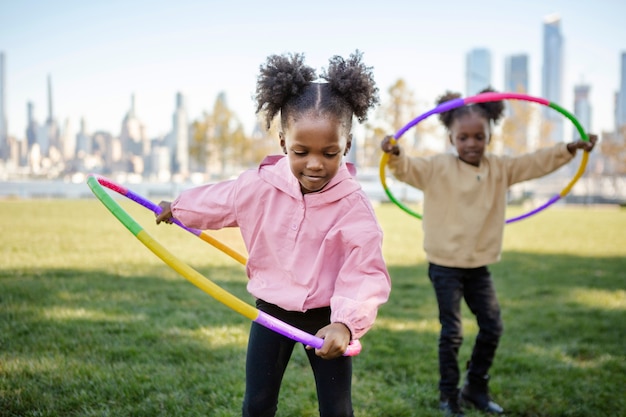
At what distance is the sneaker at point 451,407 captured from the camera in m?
4.01

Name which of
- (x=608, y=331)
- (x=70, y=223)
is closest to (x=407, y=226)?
(x=70, y=223)

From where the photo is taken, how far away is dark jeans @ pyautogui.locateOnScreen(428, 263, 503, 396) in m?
4.09

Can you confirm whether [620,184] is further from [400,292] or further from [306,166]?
[306,166]

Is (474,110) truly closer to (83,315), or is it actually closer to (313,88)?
(313,88)

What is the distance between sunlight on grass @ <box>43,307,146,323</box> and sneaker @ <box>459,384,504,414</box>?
129 inches

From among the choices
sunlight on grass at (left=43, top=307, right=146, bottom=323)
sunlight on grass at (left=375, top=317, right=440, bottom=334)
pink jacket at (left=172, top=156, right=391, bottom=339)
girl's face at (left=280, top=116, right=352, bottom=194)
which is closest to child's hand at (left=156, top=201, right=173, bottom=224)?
pink jacket at (left=172, top=156, right=391, bottom=339)

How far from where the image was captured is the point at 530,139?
41.8 metres

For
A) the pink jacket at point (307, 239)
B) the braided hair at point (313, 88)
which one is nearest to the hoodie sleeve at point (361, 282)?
the pink jacket at point (307, 239)

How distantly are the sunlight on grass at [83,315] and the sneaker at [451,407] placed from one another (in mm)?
3196

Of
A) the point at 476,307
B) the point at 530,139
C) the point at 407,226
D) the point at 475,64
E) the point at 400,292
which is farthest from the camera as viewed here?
the point at 475,64

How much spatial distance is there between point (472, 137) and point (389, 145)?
71cm

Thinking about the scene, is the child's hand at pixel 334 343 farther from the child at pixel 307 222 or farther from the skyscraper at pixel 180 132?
the skyscraper at pixel 180 132

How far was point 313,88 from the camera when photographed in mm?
2754

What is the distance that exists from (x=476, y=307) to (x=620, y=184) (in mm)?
73226
